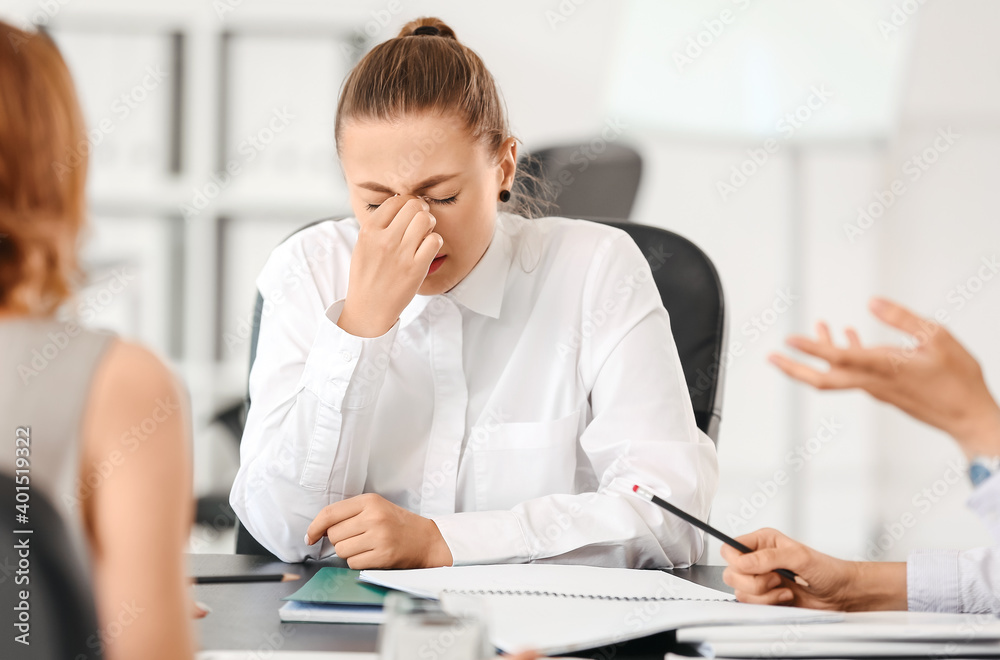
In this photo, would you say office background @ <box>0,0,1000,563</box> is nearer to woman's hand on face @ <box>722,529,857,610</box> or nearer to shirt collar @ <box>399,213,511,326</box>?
shirt collar @ <box>399,213,511,326</box>

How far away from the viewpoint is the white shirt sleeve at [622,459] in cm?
104

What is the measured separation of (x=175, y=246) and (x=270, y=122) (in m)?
0.53

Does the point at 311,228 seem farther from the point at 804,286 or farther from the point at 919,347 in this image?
the point at 804,286

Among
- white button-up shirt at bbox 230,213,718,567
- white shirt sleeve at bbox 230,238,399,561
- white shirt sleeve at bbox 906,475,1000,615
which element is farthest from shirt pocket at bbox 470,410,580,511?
white shirt sleeve at bbox 906,475,1000,615

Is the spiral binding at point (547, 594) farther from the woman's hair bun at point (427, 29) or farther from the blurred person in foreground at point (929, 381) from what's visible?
the woman's hair bun at point (427, 29)

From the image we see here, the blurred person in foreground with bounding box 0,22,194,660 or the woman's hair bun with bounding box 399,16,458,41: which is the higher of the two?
the woman's hair bun with bounding box 399,16,458,41

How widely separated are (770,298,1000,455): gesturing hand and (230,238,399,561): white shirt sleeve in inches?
23.8

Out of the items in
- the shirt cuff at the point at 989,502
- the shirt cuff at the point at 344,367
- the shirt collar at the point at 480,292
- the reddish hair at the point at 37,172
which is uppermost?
the reddish hair at the point at 37,172

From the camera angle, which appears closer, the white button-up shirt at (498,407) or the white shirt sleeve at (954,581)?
the white shirt sleeve at (954,581)

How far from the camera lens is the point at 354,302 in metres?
1.18

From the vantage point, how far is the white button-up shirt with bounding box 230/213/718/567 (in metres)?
1.09

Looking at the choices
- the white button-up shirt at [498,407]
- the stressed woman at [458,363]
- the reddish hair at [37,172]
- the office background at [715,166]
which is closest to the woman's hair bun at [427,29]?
the stressed woman at [458,363]

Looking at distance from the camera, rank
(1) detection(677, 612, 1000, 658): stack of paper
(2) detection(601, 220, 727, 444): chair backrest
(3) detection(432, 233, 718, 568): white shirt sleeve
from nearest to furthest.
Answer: (1) detection(677, 612, 1000, 658): stack of paper → (3) detection(432, 233, 718, 568): white shirt sleeve → (2) detection(601, 220, 727, 444): chair backrest

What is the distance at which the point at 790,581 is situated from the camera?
2.93 feet
